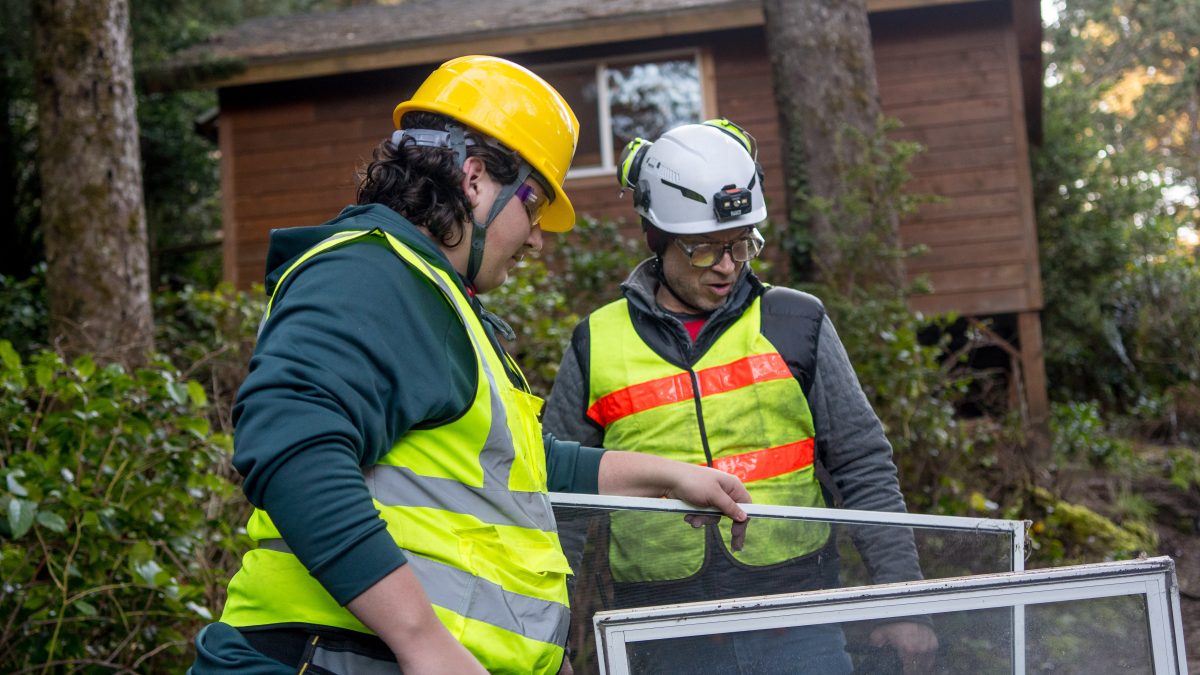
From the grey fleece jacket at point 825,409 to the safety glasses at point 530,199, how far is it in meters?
0.99

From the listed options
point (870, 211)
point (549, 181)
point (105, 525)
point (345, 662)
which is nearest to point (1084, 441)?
point (870, 211)

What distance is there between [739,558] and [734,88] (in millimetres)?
10850

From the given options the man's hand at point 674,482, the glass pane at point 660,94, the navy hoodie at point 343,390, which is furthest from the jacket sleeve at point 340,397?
the glass pane at point 660,94

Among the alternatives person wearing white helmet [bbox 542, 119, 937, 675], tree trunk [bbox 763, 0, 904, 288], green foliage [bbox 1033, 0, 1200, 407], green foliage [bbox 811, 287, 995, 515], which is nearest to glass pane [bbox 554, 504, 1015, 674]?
person wearing white helmet [bbox 542, 119, 937, 675]

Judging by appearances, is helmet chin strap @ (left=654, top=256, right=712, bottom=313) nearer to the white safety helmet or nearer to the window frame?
the white safety helmet

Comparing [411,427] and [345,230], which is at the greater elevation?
[345,230]

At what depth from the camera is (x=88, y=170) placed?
7352 millimetres

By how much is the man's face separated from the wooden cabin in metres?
9.24

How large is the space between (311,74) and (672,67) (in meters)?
3.85

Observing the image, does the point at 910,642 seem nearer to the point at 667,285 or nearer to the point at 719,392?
the point at 719,392

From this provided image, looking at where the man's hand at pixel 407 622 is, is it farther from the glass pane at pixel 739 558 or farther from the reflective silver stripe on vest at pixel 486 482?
the glass pane at pixel 739 558

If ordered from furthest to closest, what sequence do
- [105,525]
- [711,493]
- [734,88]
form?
[734,88] → [105,525] → [711,493]

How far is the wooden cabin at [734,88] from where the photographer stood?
12.5 meters

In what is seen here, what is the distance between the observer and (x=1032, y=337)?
12484mm
